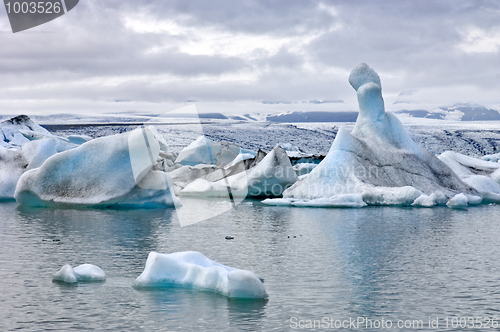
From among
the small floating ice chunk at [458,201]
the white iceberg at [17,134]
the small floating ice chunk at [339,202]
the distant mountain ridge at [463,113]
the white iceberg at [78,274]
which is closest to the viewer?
the white iceberg at [78,274]

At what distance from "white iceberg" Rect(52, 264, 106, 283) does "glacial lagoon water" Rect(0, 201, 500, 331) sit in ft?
0.41

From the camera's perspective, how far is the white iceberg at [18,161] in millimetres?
16541

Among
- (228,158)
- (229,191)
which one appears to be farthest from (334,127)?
(229,191)

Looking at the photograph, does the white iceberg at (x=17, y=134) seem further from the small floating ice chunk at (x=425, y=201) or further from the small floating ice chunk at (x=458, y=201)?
the small floating ice chunk at (x=458, y=201)

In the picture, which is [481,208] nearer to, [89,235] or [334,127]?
[89,235]

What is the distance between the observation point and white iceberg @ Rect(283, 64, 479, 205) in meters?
14.8

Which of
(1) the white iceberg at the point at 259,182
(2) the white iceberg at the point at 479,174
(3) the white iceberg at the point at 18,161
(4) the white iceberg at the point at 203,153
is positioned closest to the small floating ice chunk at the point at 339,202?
(1) the white iceberg at the point at 259,182

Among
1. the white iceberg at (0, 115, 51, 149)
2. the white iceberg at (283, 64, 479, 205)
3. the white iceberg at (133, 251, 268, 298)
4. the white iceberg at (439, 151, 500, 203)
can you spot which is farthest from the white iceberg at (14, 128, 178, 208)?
the white iceberg at (0, 115, 51, 149)

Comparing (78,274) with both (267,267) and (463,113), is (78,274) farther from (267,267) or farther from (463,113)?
(463,113)

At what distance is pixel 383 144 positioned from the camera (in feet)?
53.3

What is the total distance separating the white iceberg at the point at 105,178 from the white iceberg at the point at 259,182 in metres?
3.73

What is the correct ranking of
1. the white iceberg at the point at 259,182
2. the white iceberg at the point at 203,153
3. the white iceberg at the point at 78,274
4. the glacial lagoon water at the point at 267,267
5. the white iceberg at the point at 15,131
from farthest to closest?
the white iceberg at the point at 15,131 < the white iceberg at the point at 203,153 < the white iceberg at the point at 259,182 < the white iceberg at the point at 78,274 < the glacial lagoon water at the point at 267,267

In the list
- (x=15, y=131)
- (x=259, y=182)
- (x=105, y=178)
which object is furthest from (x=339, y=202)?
(x=15, y=131)

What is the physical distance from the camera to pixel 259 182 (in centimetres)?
1723
